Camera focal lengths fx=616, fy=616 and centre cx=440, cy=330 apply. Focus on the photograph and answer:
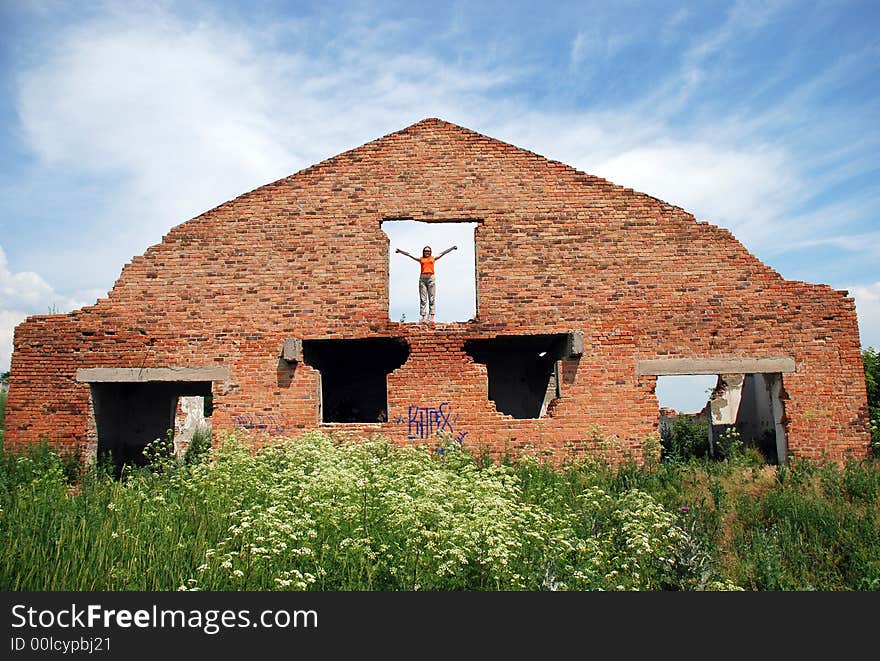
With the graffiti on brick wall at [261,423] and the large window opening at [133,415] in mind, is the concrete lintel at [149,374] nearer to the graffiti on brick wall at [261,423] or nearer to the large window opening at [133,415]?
the large window opening at [133,415]

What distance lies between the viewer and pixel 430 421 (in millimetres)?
9609

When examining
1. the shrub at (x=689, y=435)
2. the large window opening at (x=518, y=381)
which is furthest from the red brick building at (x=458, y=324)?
the shrub at (x=689, y=435)

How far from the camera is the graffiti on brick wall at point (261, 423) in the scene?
967 cm

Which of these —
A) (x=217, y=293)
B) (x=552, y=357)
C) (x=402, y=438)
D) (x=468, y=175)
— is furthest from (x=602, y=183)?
(x=217, y=293)

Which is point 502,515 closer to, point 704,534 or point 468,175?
point 704,534

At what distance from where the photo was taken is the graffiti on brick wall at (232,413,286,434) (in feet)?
31.7

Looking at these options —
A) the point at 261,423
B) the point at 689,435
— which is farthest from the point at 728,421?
the point at 261,423

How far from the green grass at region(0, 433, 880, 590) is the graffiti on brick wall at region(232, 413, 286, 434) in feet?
5.32

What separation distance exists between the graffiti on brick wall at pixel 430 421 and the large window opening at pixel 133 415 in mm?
4722

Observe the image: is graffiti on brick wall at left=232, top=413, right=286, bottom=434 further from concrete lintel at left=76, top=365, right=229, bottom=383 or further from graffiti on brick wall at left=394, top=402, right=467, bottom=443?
graffiti on brick wall at left=394, top=402, right=467, bottom=443

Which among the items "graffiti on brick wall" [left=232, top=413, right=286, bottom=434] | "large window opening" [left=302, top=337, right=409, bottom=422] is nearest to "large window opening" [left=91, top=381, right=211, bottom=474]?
"graffiti on brick wall" [left=232, top=413, right=286, bottom=434]

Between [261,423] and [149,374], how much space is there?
2006 millimetres

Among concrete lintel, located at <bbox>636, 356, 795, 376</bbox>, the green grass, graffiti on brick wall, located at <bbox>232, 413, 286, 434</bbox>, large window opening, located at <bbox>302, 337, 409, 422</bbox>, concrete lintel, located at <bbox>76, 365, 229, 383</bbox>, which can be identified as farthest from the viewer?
large window opening, located at <bbox>302, 337, 409, 422</bbox>

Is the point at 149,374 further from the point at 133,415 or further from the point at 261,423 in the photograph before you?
the point at 133,415
